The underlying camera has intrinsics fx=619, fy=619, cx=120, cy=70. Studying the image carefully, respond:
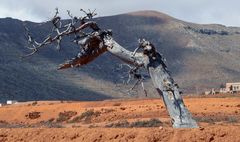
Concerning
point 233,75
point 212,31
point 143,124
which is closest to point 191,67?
point 233,75

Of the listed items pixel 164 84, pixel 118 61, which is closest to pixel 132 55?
pixel 164 84

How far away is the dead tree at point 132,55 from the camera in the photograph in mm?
14648

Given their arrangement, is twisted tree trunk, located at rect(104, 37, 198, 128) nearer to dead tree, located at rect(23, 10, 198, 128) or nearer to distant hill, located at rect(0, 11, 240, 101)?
dead tree, located at rect(23, 10, 198, 128)

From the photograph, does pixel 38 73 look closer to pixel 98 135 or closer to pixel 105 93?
pixel 105 93

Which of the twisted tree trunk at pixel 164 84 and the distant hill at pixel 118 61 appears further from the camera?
the distant hill at pixel 118 61

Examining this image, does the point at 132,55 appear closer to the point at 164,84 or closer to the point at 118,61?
the point at 164,84

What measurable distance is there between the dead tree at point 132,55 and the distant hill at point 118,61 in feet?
189

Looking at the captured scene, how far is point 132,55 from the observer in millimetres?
15133

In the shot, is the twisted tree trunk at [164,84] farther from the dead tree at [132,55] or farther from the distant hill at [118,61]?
the distant hill at [118,61]

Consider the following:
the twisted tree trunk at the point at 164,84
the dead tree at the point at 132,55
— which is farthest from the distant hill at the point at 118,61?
the twisted tree trunk at the point at 164,84

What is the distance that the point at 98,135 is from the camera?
13.0 m

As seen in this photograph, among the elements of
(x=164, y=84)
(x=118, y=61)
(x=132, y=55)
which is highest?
(x=118, y=61)

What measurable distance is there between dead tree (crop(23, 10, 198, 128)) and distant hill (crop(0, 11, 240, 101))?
57.5 metres

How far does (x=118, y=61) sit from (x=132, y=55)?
82.1 meters
